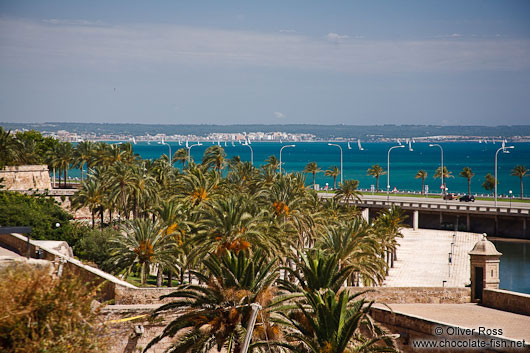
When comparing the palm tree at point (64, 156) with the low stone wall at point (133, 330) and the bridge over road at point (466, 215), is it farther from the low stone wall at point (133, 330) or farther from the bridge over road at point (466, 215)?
Answer: the low stone wall at point (133, 330)

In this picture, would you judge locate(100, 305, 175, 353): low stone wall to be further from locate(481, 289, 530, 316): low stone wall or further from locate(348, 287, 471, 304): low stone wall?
locate(481, 289, 530, 316): low stone wall

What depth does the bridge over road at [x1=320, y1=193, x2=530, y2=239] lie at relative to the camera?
7688 cm

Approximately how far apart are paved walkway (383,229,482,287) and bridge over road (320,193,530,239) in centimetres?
208

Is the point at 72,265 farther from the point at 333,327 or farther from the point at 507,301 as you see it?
the point at 507,301

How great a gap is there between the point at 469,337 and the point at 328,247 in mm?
13614

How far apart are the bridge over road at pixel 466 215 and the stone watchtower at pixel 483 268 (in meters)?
55.6

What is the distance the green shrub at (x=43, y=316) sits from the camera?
12758 mm

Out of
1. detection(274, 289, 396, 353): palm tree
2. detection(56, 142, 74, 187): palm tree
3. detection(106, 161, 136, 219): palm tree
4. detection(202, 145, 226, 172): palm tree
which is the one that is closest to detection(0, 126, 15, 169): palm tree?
detection(56, 142, 74, 187): palm tree

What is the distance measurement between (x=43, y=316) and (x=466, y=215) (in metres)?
73.9

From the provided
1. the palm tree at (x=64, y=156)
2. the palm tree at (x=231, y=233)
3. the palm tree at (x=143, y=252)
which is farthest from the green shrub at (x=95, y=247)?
the palm tree at (x=64, y=156)

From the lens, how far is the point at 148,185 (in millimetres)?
50594

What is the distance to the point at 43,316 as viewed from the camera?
13320 millimetres

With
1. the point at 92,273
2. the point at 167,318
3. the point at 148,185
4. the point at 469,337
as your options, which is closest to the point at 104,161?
the point at 148,185

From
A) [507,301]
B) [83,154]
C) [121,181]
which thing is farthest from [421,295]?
[83,154]
